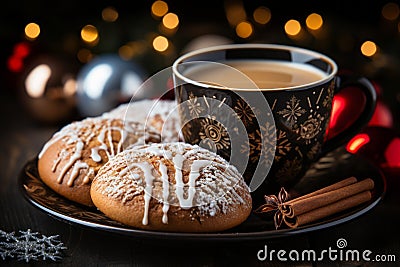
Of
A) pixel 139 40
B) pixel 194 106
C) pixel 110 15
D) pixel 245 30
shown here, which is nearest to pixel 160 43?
pixel 139 40

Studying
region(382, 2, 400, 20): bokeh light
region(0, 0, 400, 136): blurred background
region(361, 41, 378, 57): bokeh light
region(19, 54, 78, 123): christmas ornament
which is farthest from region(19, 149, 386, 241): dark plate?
region(382, 2, 400, 20): bokeh light

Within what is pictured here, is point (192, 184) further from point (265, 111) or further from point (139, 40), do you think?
point (139, 40)

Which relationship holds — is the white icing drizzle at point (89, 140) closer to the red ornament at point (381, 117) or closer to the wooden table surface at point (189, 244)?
the wooden table surface at point (189, 244)

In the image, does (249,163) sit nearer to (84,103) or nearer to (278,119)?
(278,119)

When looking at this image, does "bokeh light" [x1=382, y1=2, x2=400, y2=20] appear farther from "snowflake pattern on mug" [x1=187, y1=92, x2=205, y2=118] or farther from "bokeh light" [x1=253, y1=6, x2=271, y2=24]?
"snowflake pattern on mug" [x1=187, y1=92, x2=205, y2=118]

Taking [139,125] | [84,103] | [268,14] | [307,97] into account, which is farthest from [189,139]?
[268,14]
